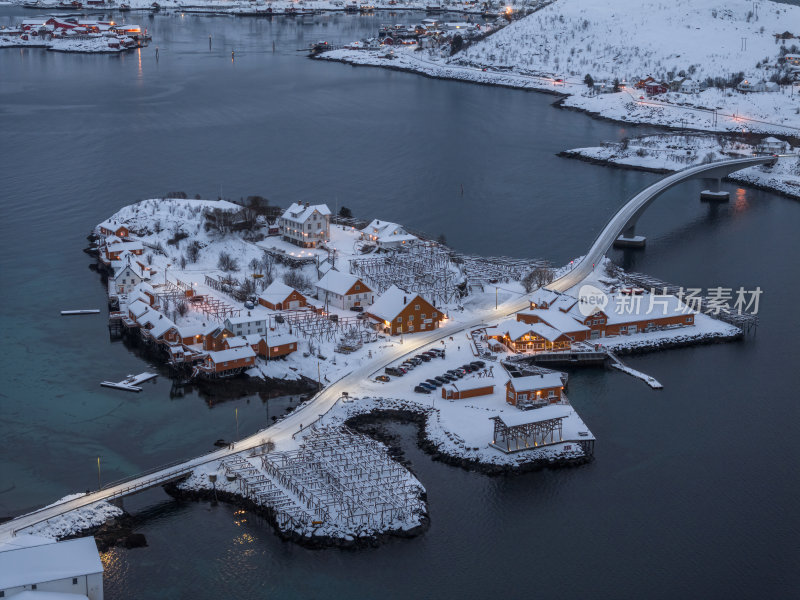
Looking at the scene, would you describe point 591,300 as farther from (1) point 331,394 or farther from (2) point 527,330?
(1) point 331,394

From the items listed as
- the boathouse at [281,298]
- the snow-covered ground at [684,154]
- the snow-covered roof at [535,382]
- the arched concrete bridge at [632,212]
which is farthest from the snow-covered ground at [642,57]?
the snow-covered roof at [535,382]

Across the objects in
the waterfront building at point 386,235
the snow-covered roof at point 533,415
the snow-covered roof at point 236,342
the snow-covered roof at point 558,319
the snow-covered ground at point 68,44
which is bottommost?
the snow-covered roof at point 236,342

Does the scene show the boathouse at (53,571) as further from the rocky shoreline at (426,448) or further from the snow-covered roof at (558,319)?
the snow-covered roof at (558,319)

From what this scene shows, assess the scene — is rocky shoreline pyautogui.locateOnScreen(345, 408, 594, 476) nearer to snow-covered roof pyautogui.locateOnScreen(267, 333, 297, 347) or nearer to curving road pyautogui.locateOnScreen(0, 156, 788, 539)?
curving road pyautogui.locateOnScreen(0, 156, 788, 539)

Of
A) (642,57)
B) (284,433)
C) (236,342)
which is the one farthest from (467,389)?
(642,57)

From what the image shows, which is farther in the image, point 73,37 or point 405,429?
point 73,37

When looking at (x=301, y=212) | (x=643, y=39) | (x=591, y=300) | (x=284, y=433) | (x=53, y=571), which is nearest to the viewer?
(x=53, y=571)

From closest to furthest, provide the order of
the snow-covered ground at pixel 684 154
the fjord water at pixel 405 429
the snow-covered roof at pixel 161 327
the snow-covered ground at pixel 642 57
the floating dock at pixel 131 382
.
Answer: the fjord water at pixel 405 429, the floating dock at pixel 131 382, the snow-covered roof at pixel 161 327, the snow-covered ground at pixel 684 154, the snow-covered ground at pixel 642 57
